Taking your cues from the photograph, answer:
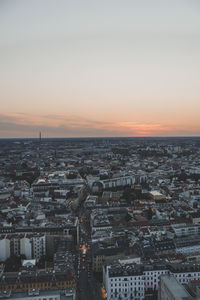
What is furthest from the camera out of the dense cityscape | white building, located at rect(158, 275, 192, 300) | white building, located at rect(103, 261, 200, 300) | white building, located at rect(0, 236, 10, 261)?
white building, located at rect(0, 236, 10, 261)

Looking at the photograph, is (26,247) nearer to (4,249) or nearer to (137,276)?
(4,249)

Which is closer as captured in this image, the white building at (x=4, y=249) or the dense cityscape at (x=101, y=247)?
the dense cityscape at (x=101, y=247)

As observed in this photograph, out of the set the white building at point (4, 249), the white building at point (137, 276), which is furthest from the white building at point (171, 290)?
the white building at point (4, 249)

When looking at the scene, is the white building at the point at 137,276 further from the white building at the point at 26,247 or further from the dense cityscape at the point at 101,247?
the white building at the point at 26,247

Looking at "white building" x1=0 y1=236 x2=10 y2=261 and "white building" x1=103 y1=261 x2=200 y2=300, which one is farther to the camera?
"white building" x1=0 y1=236 x2=10 y2=261

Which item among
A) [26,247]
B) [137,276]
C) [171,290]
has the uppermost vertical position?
[171,290]

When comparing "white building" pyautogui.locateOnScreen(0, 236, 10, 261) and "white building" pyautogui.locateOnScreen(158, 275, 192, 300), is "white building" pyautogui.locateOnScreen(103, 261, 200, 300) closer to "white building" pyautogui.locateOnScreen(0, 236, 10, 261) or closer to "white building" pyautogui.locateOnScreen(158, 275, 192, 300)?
"white building" pyautogui.locateOnScreen(158, 275, 192, 300)

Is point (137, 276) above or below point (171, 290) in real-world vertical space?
below

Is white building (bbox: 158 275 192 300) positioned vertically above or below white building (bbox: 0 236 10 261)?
above

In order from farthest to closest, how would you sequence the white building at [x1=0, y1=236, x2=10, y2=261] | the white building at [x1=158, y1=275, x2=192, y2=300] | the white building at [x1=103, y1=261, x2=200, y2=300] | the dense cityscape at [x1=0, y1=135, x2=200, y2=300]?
the white building at [x1=0, y1=236, x2=10, y2=261]
the white building at [x1=103, y1=261, x2=200, y2=300]
the dense cityscape at [x1=0, y1=135, x2=200, y2=300]
the white building at [x1=158, y1=275, x2=192, y2=300]

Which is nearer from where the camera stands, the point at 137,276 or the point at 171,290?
the point at 171,290

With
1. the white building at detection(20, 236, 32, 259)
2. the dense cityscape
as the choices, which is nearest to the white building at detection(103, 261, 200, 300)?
the dense cityscape

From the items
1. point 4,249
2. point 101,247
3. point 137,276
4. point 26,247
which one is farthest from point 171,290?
point 4,249

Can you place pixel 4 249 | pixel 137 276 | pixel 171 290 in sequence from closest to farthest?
pixel 171 290 → pixel 137 276 → pixel 4 249
